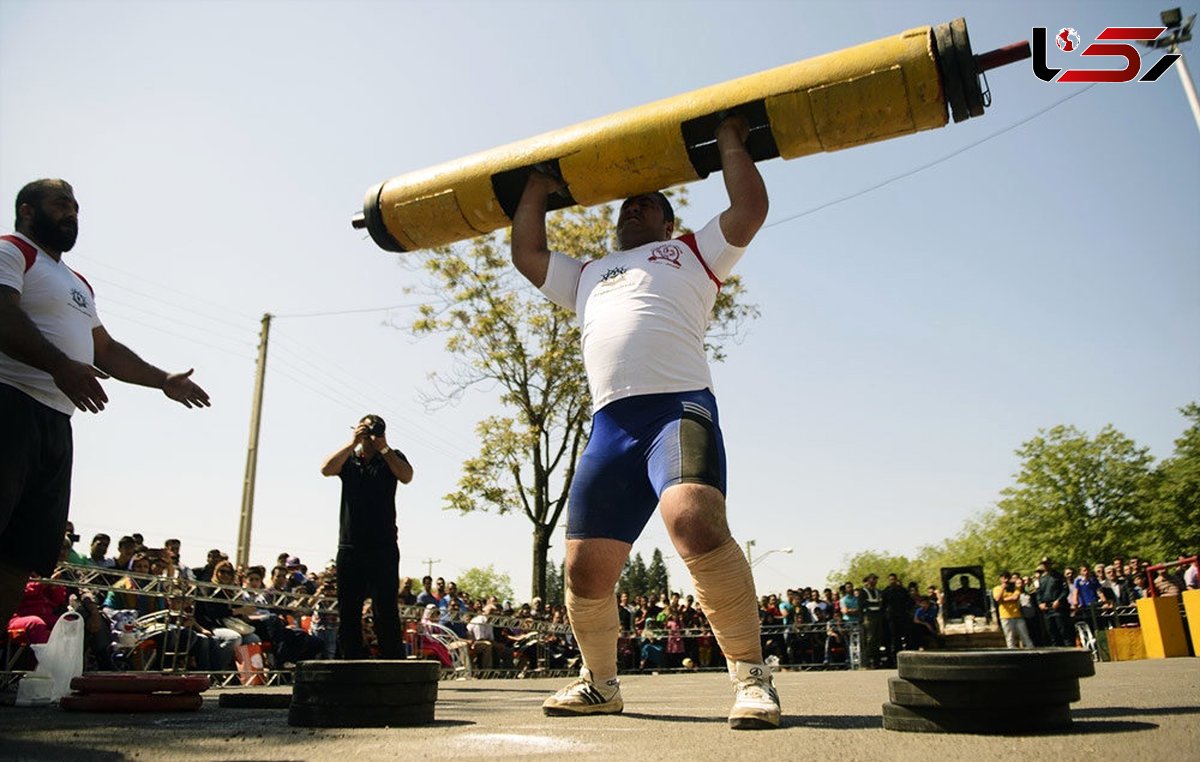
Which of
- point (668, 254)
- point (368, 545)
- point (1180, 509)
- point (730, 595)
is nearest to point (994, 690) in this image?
point (730, 595)

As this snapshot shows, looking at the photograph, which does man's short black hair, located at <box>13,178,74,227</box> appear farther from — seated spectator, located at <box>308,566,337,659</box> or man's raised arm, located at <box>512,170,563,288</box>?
seated spectator, located at <box>308,566,337,659</box>

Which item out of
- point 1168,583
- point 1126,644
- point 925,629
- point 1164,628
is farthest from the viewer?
point 925,629

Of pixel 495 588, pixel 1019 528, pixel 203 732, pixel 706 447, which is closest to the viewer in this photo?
pixel 203 732

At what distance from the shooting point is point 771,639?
19891 mm

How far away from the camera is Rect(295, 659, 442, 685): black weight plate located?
339 cm

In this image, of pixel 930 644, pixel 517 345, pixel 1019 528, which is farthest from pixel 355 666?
pixel 1019 528

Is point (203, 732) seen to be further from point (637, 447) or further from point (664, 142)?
point (664, 142)

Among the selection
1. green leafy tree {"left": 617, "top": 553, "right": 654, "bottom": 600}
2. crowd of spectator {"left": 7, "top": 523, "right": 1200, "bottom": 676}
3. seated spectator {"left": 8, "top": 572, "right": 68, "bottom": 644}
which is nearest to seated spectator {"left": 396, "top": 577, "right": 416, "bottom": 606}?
crowd of spectator {"left": 7, "top": 523, "right": 1200, "bottom": 676}

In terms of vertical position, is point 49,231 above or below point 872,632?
above

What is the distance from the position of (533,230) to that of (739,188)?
3.51ft

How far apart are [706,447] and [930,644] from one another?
625 inches

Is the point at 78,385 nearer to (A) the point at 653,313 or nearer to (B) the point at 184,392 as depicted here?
(B) the point at 184,392

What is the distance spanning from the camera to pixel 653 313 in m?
3.70

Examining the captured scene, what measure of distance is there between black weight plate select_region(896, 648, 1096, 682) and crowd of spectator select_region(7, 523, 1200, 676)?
23.1 ft
